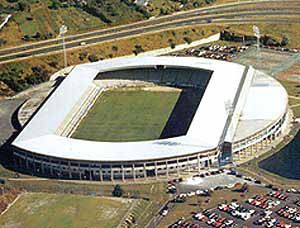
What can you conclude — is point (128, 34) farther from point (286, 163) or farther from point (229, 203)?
point (229, 203)

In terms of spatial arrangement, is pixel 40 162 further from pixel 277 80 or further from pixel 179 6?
pixel 179 6

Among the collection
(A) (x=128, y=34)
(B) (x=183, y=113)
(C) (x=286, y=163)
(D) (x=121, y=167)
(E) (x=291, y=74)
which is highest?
(D) (x=121, y=167)

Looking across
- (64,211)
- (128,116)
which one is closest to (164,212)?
(64,211)

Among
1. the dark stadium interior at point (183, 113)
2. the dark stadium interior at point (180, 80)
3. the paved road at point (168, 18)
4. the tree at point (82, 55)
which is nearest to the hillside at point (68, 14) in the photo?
the paved road at point (168, 18)

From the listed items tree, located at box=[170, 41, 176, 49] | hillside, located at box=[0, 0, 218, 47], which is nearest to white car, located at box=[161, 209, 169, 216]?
tree, located at box=[170, 41, 176, 49]

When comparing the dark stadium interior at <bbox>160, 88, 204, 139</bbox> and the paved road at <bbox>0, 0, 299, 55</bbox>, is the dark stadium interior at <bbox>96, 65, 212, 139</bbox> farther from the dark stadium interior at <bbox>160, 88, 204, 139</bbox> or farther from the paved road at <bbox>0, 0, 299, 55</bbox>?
the paved road at <bbox>0, 0, 299, 55</bbox>
